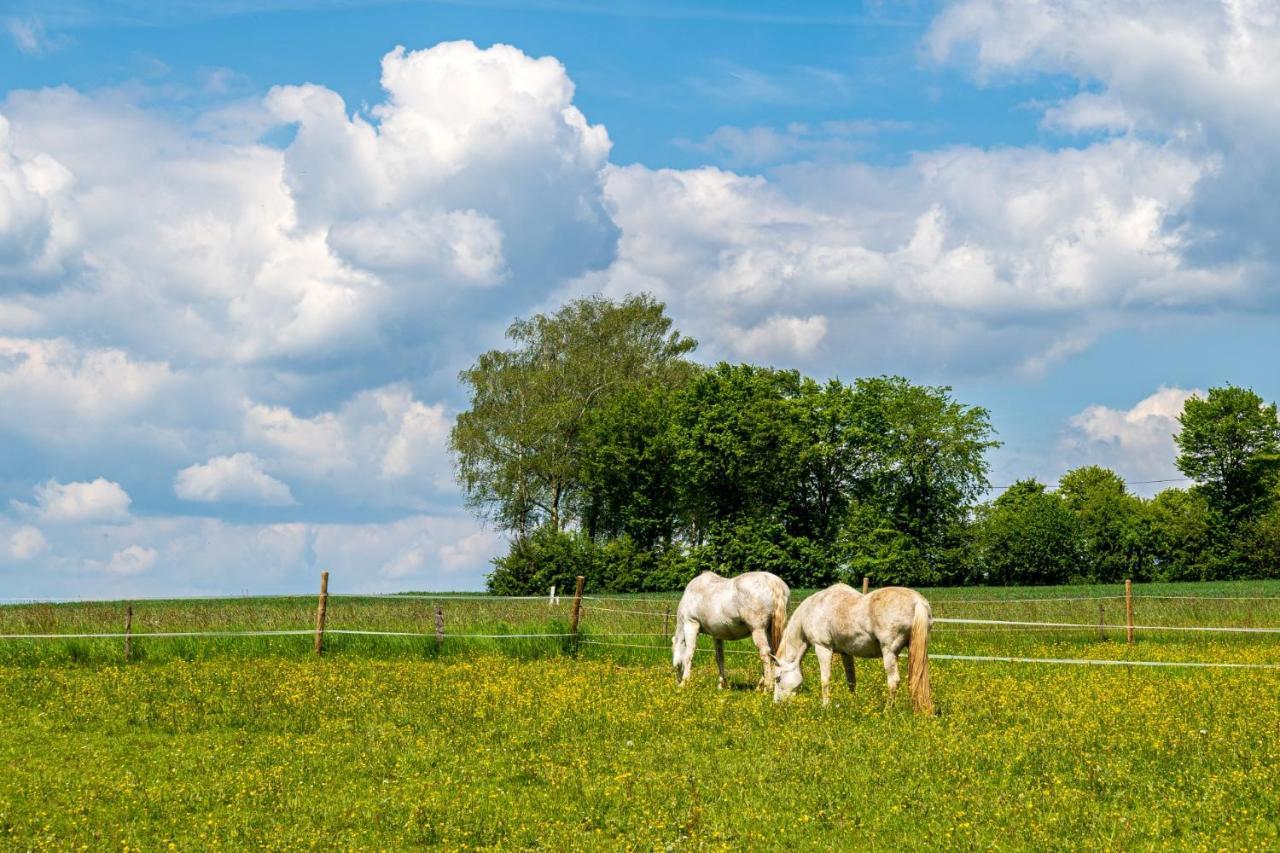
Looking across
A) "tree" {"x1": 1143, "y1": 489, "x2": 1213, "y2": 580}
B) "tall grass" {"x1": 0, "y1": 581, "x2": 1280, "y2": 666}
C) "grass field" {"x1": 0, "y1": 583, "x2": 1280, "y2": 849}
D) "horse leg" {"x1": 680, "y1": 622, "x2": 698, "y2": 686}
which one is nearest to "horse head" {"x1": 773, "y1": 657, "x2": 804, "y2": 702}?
"grass field" {"x1": 0, "y1": 583, "x2": 1280, "y2": 849}

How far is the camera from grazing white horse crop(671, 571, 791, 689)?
19.1m

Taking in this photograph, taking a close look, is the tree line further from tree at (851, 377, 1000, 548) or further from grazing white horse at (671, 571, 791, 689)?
grazing white horse at (671, 571, 791, 689)

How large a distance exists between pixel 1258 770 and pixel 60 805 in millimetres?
12576

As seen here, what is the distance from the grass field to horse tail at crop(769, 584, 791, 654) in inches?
43.9

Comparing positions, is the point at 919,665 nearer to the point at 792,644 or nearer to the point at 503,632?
the point at 792,644

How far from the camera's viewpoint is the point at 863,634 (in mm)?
16406

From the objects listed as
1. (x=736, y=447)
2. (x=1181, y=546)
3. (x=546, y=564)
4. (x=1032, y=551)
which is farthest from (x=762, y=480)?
(x=1181, y=546)

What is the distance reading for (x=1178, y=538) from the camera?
75.3 meters

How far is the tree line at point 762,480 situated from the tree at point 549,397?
0.12 m

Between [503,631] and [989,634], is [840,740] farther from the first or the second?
[989,634]

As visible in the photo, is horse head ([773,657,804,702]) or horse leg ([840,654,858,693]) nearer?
horse head ([773,657,804,702])

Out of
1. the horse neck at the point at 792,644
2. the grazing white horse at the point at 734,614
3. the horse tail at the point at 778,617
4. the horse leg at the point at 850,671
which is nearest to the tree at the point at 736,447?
the grazing white horse at the point at 734,614

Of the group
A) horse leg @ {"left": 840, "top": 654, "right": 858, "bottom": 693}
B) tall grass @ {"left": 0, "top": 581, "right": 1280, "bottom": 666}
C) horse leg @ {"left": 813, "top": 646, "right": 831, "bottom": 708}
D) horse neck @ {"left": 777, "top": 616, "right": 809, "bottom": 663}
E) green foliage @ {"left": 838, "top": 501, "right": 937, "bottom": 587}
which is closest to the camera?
horse leg @ {"left": 813, "top": 646, "right": 831, "bottom": 708}

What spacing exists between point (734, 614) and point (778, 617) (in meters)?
0.86
